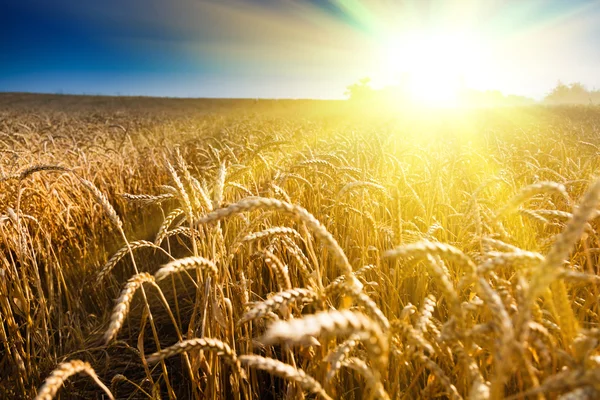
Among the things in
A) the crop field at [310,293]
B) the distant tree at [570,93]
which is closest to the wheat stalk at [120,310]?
the crop field at [310,293]

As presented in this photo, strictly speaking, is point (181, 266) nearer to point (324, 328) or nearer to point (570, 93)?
point (324, 328)

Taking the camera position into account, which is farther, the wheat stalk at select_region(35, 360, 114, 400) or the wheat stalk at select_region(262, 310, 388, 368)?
the wheat stalk at select_region(35, 360, 114, 400)

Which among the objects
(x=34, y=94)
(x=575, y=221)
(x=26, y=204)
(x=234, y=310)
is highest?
(x=34, y=94)

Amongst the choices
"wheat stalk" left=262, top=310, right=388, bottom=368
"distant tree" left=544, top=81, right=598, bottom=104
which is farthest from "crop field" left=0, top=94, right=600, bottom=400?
"distant tree" left=544, top=81, right=598, bottom=104

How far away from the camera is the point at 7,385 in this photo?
73.8 inches

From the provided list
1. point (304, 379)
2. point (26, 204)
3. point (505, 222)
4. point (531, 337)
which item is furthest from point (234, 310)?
point (26, 204)

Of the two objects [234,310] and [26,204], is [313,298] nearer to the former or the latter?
[234,310]

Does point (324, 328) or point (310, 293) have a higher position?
point (324, 328)

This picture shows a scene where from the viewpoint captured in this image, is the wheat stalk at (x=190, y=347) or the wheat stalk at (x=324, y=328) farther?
the wheat stalk at (x=190, y=347)

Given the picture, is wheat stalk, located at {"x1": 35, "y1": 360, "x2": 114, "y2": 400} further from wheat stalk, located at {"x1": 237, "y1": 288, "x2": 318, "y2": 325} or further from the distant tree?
the distant tree

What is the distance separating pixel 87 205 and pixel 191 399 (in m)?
2.59

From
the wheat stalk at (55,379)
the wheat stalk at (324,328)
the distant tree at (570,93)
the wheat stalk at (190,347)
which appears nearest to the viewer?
the wheat stalk at (324,328)

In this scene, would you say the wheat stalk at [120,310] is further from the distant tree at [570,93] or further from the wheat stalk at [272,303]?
the distant tree at [570,93]

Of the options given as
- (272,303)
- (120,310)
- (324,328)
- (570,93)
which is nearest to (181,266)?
(120,310)
